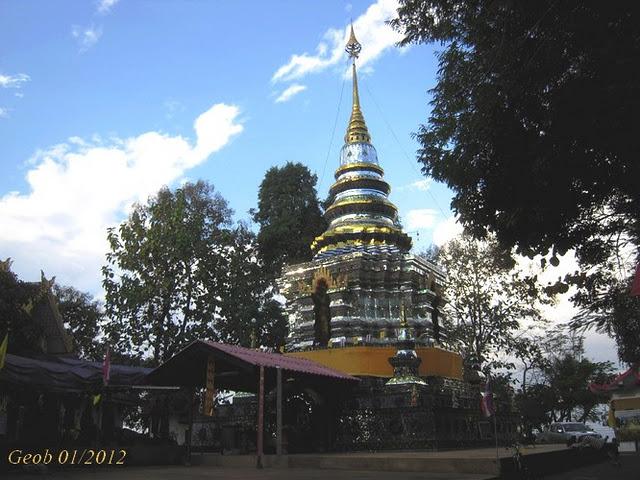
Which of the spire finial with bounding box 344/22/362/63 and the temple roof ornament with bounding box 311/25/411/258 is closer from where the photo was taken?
the temple roof ornament with bounding box 311/25/411/258

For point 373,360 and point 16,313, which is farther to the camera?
point 373,360

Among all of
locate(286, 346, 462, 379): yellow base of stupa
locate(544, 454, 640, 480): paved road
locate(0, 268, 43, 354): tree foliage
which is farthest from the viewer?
locate(286, 346, 462, 379): yellow base of stupa

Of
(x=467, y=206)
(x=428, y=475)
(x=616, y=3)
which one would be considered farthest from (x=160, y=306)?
(x=616, y=3)

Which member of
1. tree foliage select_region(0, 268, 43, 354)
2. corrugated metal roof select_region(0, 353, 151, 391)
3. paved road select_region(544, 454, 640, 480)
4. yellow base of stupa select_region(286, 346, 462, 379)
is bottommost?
paved road select_region(544, 454, 640, 480)

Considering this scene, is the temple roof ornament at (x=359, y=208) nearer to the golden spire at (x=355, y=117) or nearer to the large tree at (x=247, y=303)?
the golden spire at (x=355, y=117)

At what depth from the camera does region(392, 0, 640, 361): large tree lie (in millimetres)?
6863

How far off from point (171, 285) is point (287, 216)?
32.2ft

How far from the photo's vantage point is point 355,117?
97.6 ft

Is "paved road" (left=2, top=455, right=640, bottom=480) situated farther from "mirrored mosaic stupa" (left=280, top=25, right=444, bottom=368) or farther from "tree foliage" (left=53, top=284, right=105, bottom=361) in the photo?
"tree foliage" (left=53, top=284, right=105, bottom=361)

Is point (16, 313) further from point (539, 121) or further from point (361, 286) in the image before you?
point (539, 121)

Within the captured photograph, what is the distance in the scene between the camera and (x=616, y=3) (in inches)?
251

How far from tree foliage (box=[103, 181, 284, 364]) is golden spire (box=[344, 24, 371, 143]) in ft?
25.7

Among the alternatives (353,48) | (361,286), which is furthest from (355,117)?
(361,286)

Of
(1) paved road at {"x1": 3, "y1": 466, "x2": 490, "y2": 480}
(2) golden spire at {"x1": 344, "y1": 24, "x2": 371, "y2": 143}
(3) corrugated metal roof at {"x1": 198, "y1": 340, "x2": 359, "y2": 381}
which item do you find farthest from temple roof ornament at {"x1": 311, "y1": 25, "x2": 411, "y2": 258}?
(1) paved road at {"x1": 3, "y1": 466, "x2": 490, "y2": 480}
